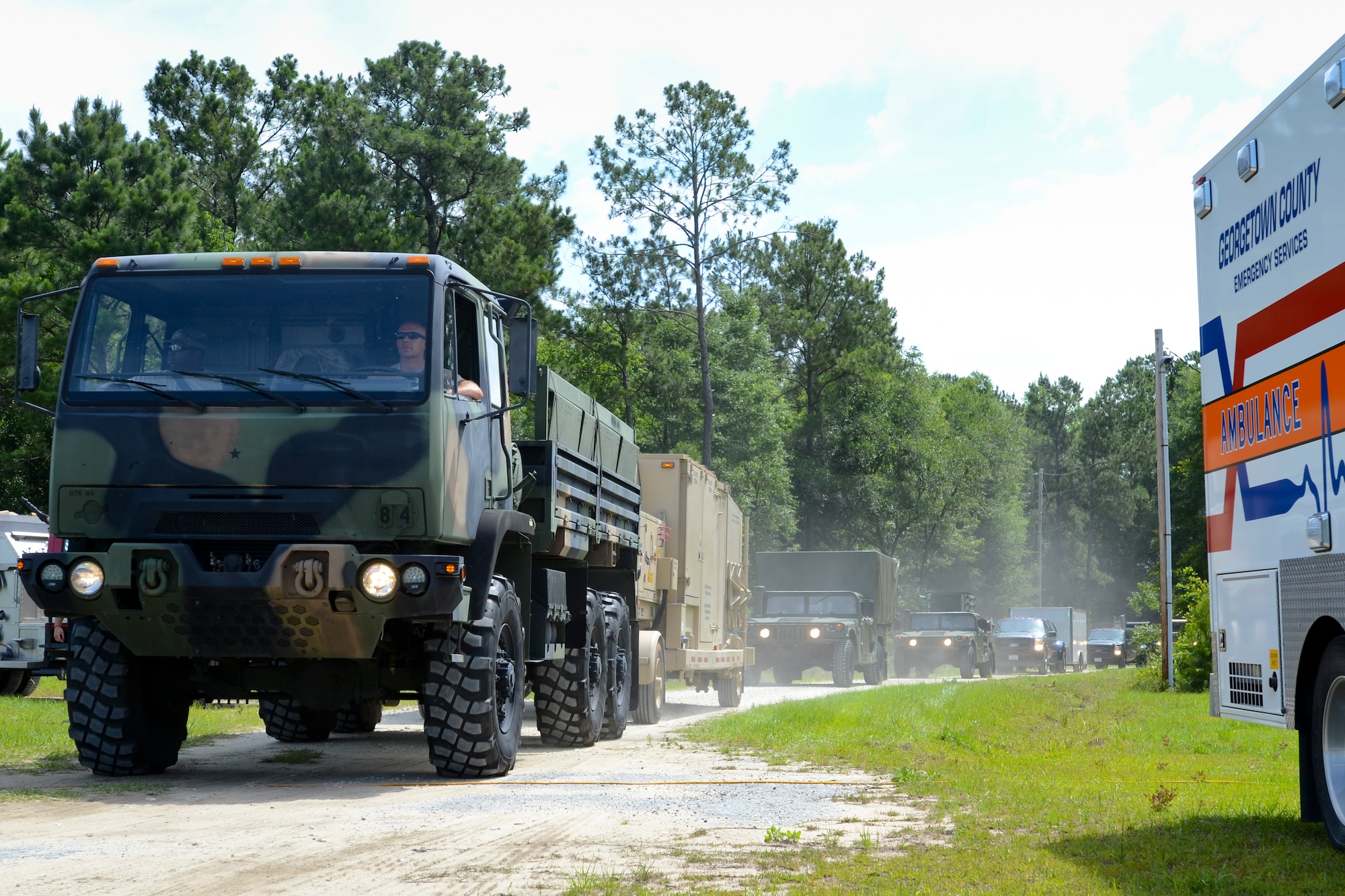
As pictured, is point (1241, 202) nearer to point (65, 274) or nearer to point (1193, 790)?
point (1193, 790)

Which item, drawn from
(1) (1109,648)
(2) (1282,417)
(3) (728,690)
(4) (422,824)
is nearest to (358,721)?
(4) (422,824)

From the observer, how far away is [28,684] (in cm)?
2230

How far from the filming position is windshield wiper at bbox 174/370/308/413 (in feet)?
30.8

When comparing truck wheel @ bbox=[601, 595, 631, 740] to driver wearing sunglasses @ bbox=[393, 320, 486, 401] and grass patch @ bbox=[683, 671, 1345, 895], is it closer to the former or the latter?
grass patch @ bbox=[683, 671, 1345, 895]

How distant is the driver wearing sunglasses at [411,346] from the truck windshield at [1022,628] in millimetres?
41593

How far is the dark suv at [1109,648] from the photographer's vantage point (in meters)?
58.0

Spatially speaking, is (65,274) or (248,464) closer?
(248,464)

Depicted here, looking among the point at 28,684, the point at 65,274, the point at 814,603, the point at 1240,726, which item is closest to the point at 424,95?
the point at 65,274

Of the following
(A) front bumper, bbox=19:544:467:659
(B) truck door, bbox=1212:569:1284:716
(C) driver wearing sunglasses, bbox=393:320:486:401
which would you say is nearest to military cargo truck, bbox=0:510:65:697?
(A) front bumper, bbox=19:544:467:659

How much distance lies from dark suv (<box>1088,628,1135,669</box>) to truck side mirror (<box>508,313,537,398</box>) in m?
51.1

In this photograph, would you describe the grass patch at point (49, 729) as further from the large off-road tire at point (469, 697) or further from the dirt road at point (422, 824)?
the large off-road tire at point (469, 697)

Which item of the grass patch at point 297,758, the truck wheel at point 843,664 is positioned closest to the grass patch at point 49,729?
the grass patch at point 297,758

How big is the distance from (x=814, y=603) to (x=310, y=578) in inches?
937

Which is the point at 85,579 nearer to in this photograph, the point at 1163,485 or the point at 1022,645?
the point at 1163,485
